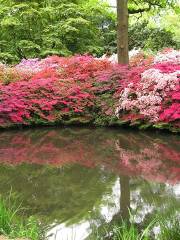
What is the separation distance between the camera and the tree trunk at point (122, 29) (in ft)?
43.4

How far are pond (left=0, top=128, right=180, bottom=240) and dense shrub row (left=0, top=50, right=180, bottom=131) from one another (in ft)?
2.01

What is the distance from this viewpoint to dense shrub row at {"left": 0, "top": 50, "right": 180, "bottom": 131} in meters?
10.8

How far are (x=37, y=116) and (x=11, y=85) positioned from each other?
3.61 feet

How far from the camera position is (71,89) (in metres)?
12.5

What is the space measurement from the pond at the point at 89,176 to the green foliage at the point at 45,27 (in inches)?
388

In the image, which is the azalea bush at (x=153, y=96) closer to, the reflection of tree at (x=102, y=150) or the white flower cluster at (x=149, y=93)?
the white flower cluster at (x=149, y=93)

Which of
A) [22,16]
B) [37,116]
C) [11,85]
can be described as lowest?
[37,116]

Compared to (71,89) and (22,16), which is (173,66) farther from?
(22,16)

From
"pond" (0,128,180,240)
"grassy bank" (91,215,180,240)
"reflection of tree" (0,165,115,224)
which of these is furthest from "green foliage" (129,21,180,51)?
"grassy bank" (91,215,180,240)

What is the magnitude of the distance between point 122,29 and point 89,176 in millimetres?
6873

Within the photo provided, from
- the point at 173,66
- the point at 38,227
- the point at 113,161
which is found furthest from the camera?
the point at 173,66

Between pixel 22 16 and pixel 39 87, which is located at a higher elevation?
pixel 22 16

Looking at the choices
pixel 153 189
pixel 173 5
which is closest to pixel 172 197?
pixel 153 189

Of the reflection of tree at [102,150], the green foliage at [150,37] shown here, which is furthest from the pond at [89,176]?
the green foliage at [150,37]
